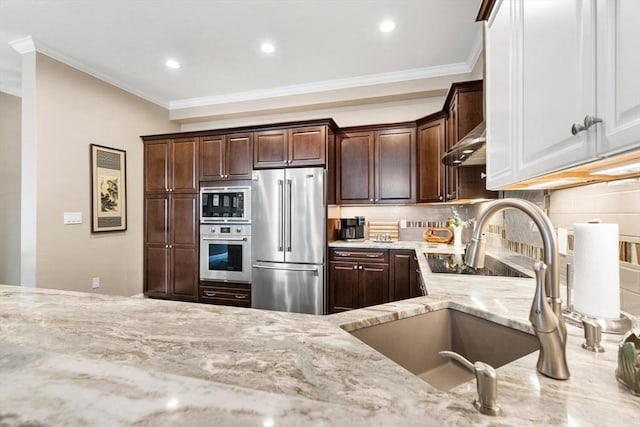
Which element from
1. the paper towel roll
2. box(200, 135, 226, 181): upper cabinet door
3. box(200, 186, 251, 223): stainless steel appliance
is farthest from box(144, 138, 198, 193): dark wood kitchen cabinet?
the paper towel roll

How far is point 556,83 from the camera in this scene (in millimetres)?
887

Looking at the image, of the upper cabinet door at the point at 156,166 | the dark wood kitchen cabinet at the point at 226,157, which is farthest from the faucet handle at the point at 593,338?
the upper cabinet door at the point at 156,166

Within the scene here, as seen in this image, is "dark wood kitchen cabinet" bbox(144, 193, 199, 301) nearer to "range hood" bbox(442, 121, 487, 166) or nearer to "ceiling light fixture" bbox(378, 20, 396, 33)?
"ceiling light fixture" bbox(378, 20, 396, 33)

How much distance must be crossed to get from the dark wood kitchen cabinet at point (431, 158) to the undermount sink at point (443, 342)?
2.26m

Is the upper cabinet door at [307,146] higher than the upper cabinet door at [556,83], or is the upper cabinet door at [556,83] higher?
the upper cabinet door at [307,146]

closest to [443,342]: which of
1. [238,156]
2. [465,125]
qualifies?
[465,125]

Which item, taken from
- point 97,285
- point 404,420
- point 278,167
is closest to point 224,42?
point 278,167

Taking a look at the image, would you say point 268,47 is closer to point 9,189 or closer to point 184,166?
point 184,166

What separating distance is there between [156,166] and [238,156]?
124cm

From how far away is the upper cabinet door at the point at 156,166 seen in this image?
4066mm

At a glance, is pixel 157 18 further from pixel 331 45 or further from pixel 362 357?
pixel 362 357

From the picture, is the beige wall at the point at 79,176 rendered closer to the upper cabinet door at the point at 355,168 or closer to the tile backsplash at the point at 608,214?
the upper cabinet door at the point at 355,168

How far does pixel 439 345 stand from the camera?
117 cm

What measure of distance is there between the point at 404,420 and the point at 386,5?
282cm
